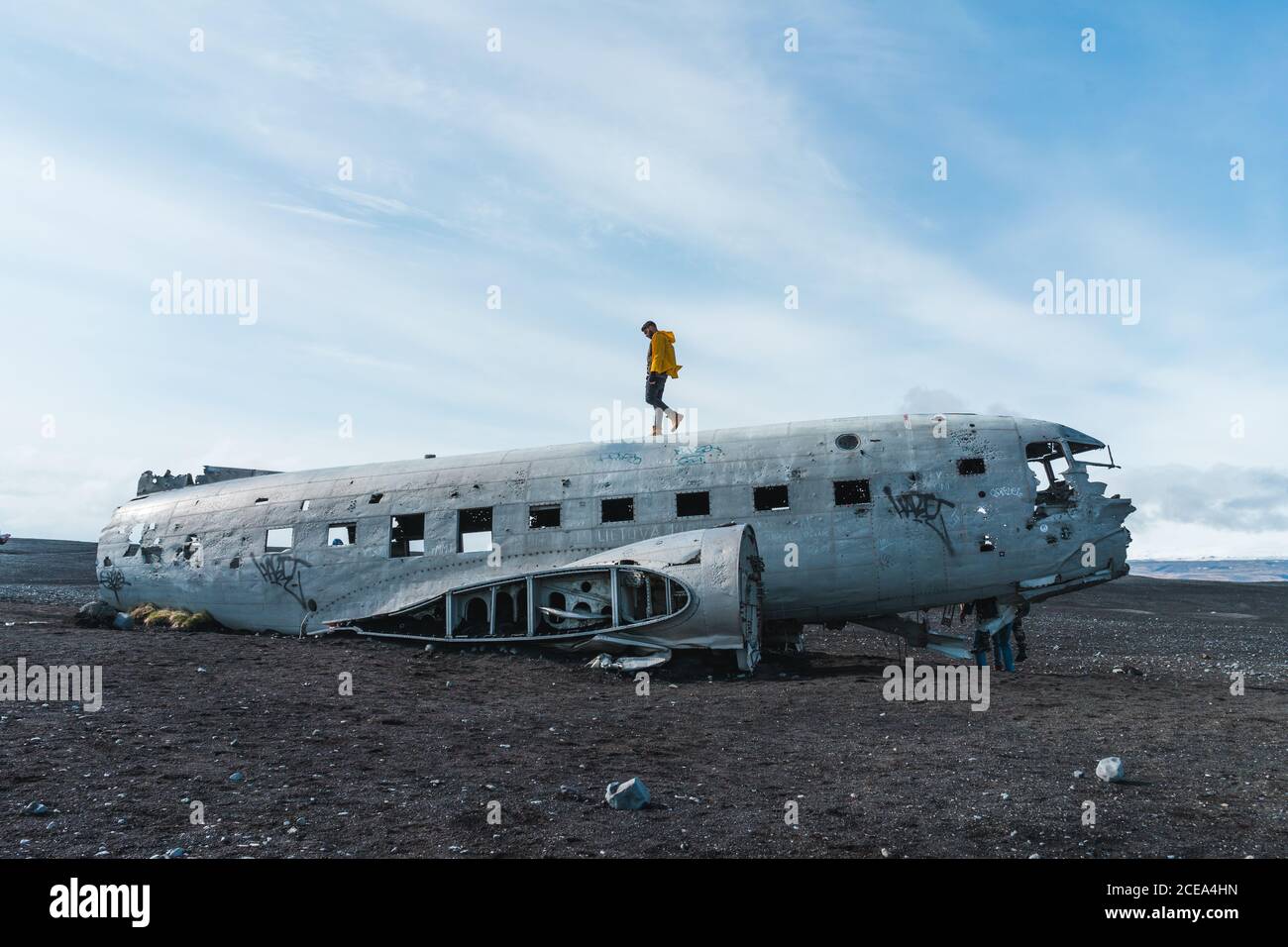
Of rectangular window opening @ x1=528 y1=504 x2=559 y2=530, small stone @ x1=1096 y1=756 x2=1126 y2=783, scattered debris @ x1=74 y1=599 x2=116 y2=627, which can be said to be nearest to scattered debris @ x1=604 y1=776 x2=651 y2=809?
small stone @ x1=1096 y1=756 x2=1126 y2=783

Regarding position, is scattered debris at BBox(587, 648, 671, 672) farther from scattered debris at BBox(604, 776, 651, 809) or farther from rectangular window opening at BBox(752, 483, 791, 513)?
scattered debris at BBox(604, 776, 651, 809)

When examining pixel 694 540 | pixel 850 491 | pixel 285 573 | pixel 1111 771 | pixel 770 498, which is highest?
pixel 850 491

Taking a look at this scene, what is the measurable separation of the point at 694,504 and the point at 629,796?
10.6 m

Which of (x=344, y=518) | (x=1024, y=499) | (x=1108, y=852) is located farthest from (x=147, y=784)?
(x=1024, y=499)

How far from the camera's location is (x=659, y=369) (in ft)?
64.0

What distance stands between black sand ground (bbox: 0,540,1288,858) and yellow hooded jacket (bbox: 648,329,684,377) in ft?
21.7

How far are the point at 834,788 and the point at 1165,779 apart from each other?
3258mm

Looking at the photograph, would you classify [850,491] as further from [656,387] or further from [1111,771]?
Result: [1111,771]

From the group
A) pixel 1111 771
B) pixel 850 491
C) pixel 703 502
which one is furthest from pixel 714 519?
pixel 1111 771

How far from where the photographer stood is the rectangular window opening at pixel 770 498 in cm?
1769

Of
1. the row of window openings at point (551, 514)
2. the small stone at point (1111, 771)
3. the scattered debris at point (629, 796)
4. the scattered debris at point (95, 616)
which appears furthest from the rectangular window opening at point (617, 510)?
the scattered debris at point (95, 616)

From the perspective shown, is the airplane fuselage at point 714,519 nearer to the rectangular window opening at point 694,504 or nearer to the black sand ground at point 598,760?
the rectangular window opening at point 694,504

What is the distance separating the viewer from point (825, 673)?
1670cm

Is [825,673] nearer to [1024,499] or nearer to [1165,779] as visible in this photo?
[1024,499]
